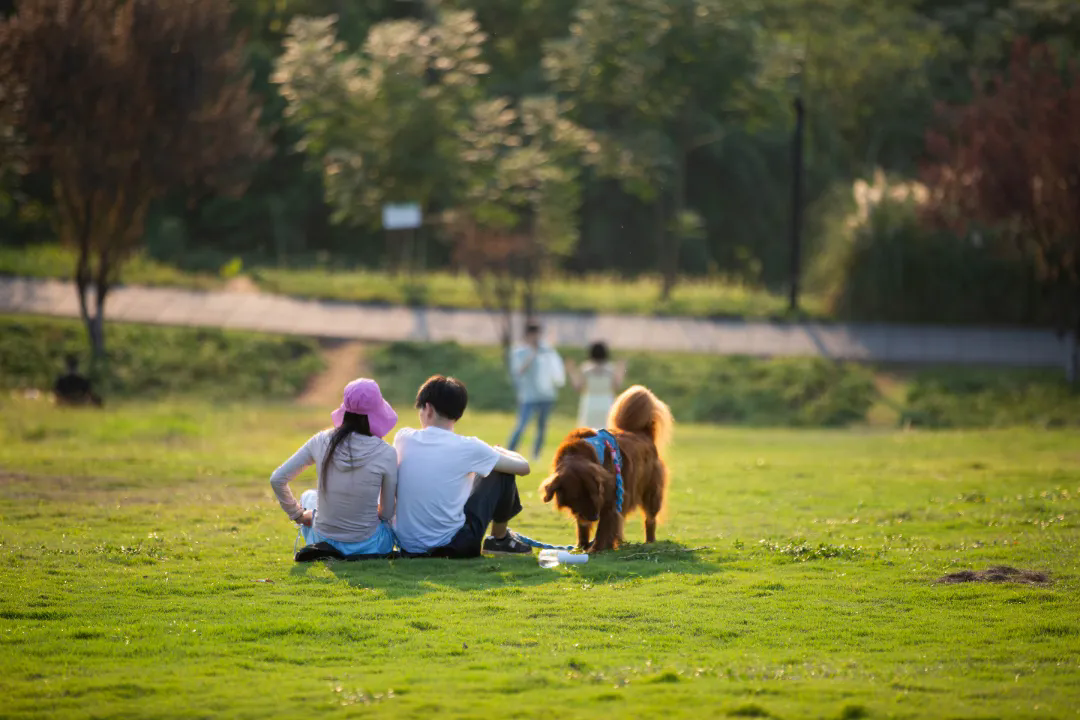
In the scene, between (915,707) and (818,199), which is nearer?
(915,707)

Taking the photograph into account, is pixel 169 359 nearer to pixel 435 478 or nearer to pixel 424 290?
pixel 424 290

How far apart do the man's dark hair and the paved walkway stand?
63.1ft

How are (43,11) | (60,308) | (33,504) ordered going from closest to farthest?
(33,504) → (43,11) → (60,308)

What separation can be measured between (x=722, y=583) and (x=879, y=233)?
2251cm

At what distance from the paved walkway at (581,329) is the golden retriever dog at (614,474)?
58.7ft

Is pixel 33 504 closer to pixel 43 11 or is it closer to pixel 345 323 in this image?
pixel 43 11

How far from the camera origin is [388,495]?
32.5 ft

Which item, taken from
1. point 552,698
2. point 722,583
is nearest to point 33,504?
point 722,583

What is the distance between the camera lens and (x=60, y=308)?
30109 mm

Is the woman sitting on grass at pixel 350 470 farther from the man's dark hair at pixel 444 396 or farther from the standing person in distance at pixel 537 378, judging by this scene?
the standing person in distance at pixel 537 378

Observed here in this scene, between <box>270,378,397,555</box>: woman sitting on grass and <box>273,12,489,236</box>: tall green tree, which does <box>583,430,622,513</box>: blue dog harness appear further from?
<box>273,12,489,236</box>: tall green tree

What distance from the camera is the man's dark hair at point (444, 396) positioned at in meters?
9.91

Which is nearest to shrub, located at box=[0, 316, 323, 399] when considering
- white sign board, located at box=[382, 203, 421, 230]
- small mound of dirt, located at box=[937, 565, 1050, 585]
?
white sign board, located at box=[382, 203, 421, 230]

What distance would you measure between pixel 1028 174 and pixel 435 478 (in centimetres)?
2025
